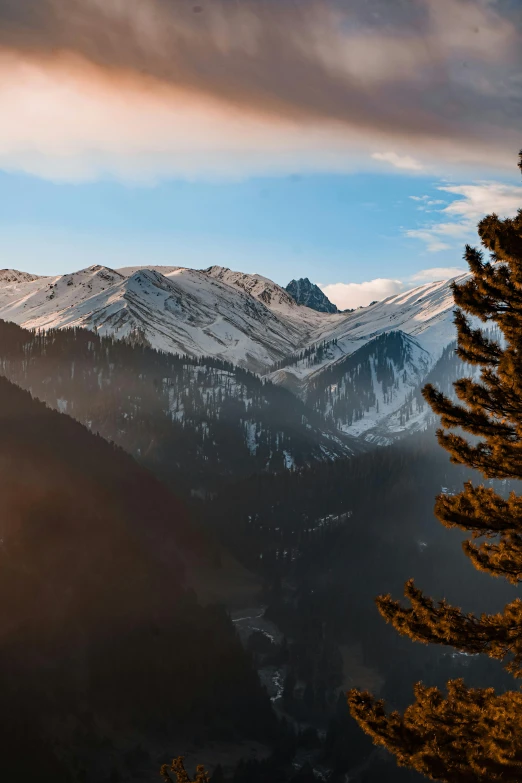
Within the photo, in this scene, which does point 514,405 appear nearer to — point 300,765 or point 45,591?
point 300,765

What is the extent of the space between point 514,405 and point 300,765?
15308cm

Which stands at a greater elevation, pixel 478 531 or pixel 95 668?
pixel 478 531

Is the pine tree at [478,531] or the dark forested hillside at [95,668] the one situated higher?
the pine tree at [478,531]

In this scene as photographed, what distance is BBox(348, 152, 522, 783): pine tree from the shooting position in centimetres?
1886

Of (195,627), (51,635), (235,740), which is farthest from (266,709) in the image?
(51,635)

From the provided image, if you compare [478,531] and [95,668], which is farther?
[95,668]

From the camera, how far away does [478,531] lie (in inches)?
798

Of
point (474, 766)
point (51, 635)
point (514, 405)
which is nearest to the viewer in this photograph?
point (474, 766)

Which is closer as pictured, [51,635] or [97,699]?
[97,699]

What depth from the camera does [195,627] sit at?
614 feet

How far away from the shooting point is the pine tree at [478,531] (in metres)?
18.9

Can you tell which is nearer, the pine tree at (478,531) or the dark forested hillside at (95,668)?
the pine tree at (478,531)

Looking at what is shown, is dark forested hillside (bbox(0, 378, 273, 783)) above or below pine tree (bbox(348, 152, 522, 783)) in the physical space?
below

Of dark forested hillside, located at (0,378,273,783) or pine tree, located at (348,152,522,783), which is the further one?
dark forested hillside, located at (0,378,273,783)
